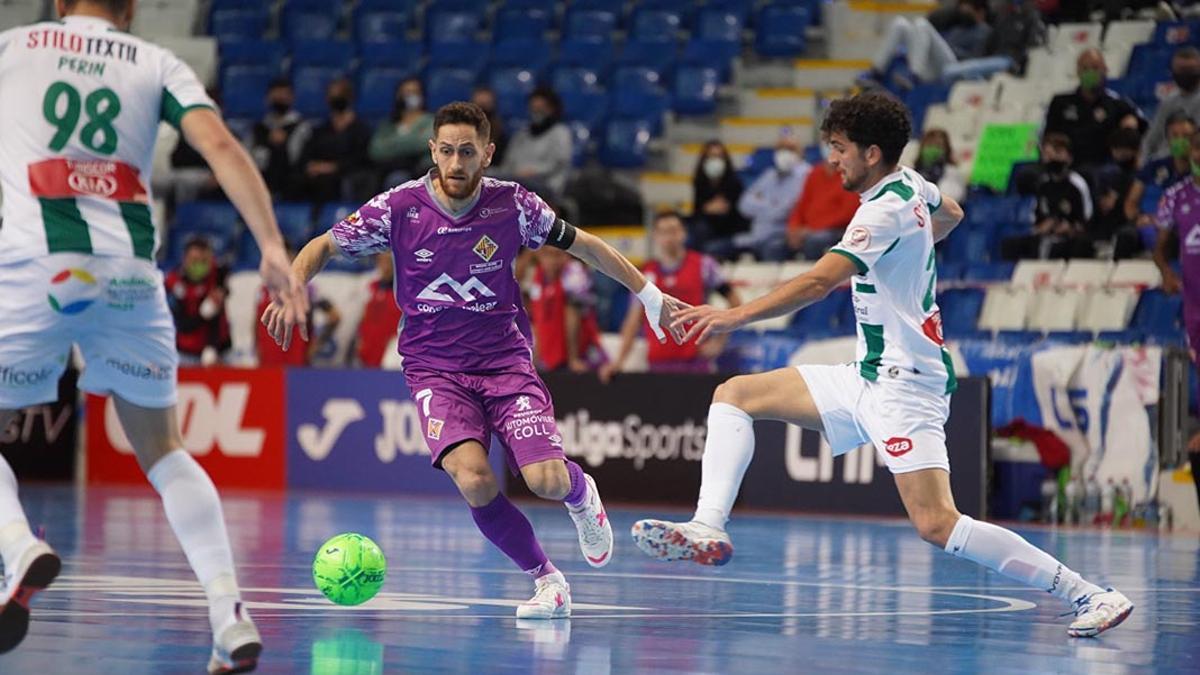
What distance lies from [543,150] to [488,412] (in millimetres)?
11102

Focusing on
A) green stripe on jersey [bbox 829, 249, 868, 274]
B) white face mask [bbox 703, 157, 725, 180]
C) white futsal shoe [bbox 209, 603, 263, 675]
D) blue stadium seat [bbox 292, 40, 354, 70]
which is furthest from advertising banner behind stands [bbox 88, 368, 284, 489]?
white futsal shoe [bbox 209, 603, 263, 675]

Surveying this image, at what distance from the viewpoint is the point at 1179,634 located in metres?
7.61

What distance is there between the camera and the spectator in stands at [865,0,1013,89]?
18.8 meters

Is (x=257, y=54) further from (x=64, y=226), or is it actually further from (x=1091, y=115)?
(x=64, y=226)

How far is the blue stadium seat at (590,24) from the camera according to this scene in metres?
21.9

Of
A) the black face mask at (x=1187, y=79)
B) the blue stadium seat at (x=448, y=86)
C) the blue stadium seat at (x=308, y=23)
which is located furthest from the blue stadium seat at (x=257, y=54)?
the black face mask at (x=1187, y=79)

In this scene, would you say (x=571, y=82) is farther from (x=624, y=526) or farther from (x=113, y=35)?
(x=113, y=35)

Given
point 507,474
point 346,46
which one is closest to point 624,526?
point 507,474

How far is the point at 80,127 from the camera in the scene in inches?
227

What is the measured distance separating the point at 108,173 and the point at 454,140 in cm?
248

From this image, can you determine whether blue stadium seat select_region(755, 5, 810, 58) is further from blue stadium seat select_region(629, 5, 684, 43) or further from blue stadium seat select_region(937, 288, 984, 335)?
blue stadium seat select_region(937, 288, 984, 335)

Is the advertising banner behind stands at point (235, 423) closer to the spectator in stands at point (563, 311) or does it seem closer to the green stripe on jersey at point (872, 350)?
the spectator in stands at point (563, 311)

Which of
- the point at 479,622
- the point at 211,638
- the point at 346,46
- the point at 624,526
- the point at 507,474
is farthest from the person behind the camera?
the point at 346,46

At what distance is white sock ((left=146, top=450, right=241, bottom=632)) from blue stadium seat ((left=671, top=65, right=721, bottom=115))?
15159 mm
